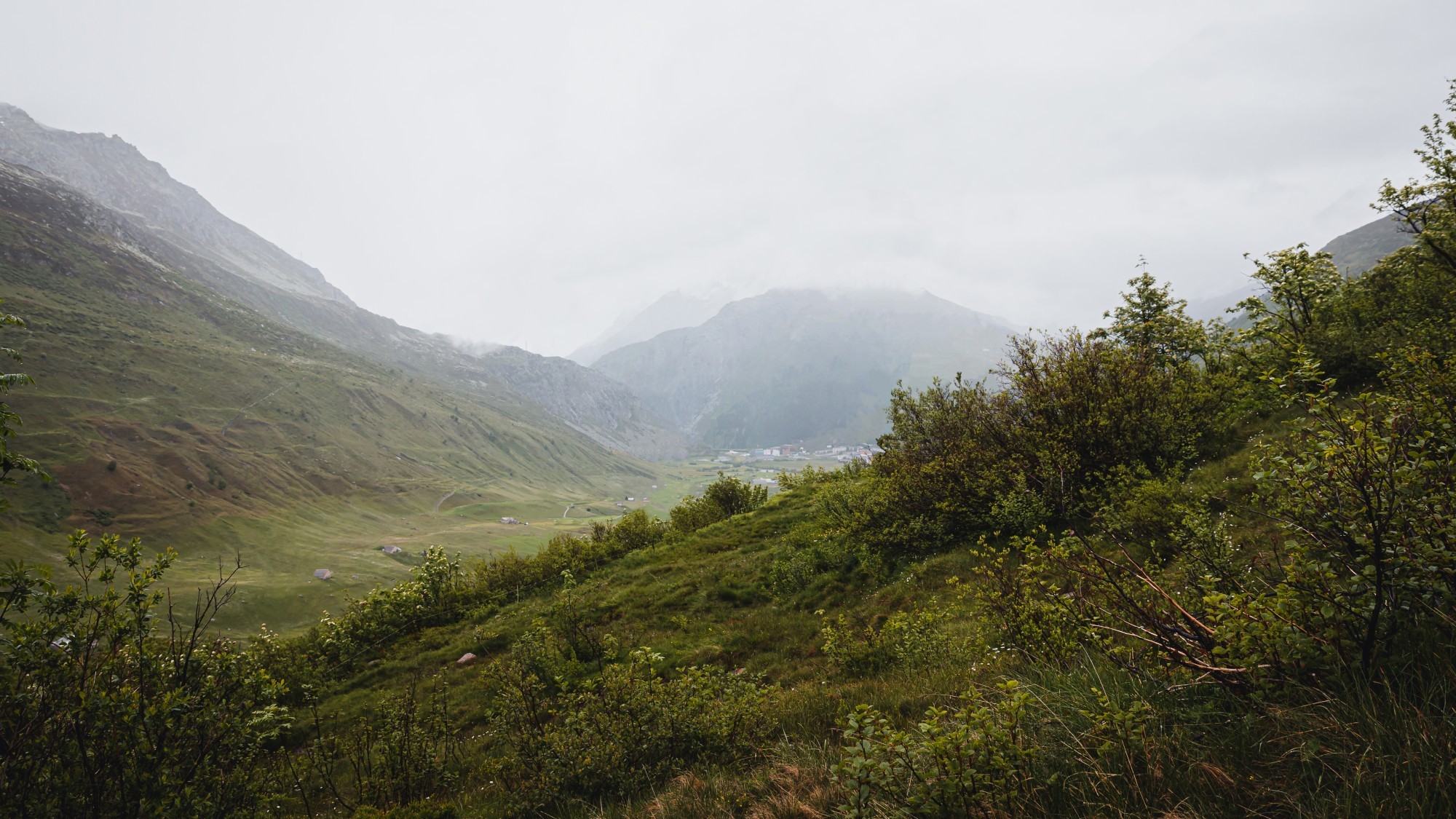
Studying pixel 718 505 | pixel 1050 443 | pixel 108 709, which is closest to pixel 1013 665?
pixel 108 709

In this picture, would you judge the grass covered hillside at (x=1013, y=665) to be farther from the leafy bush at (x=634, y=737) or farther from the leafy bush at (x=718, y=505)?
the leafy bush at (x=718, y=505)

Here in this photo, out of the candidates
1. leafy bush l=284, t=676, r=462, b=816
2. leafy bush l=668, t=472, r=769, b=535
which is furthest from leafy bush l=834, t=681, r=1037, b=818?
leafy bush l=668, t=472, r=769, b=535

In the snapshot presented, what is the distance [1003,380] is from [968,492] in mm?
5378

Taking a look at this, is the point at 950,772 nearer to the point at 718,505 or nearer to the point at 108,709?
the point at 108,709

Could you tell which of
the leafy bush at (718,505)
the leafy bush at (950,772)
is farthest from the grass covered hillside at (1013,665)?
the leafy bush at (718,505)

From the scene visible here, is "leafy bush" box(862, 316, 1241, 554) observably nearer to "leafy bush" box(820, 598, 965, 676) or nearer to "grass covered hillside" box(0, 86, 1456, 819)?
"grass covered hillside" box(0, 86, 1456, 819)

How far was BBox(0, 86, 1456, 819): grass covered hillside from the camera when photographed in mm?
3986

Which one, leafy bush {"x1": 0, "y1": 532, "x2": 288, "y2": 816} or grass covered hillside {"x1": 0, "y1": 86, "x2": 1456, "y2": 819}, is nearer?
grass covered hillside {"x1": 0, "y1": 86, "x2": 1456, "y2": 819}

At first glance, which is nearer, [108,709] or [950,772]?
[950,772]

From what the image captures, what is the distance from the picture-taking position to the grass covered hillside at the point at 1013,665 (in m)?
3.99

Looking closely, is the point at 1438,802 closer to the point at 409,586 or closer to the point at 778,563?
the point at 778,563

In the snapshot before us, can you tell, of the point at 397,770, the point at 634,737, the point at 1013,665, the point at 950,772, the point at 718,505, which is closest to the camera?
the point at 950,772

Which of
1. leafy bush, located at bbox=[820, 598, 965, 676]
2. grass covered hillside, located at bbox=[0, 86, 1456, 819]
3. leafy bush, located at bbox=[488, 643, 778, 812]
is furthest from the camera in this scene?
leafy bush, located at bbox=[820, 598, 965, 676]

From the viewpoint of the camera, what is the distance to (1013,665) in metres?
7.43
